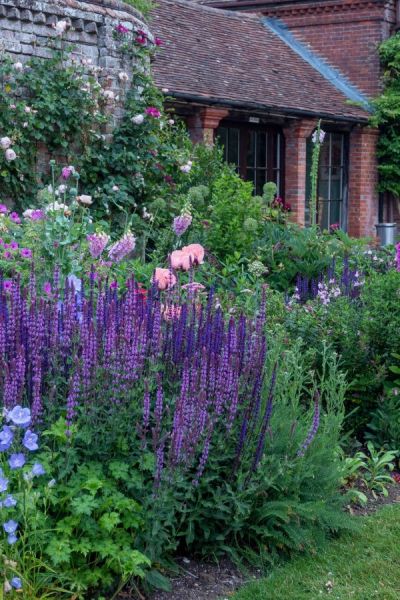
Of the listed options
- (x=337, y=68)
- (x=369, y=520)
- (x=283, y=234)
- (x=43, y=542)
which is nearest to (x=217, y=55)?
(x=337, y=68)

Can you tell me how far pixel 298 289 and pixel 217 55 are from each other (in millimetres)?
10122

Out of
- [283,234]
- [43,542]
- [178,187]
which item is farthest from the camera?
[178,187]

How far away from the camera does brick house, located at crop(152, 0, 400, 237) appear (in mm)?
15328

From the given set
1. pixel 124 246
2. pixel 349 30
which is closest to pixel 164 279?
pixel 124 246

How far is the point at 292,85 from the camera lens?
1672 cm

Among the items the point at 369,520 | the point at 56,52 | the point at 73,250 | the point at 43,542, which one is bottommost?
the point at 369,520

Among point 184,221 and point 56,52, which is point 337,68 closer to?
point 56,52

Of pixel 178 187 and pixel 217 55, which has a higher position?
pixel 217 55

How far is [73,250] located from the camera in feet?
18.0

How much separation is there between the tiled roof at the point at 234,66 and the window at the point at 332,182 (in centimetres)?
87

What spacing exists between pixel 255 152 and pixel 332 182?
2.05 meters

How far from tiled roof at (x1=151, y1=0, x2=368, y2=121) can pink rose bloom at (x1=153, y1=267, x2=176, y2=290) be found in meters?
9.03

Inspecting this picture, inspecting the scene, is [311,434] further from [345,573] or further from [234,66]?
[234,66]

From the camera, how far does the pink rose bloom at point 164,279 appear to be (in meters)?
4.54
